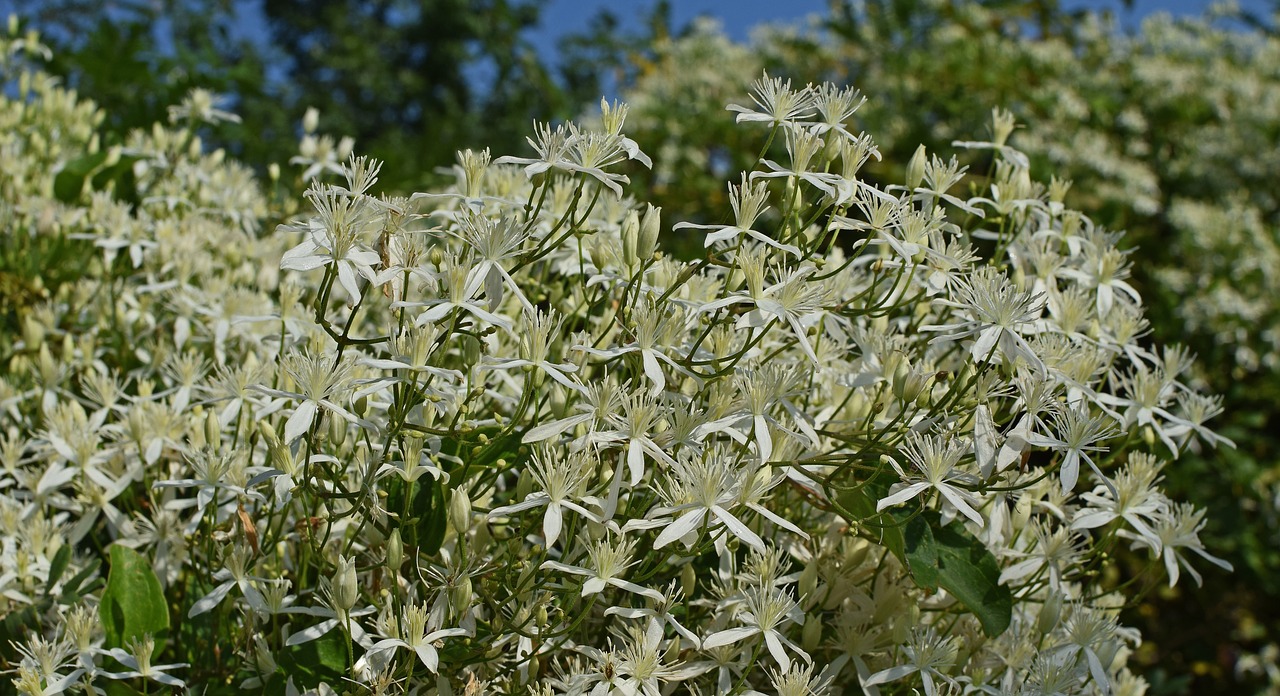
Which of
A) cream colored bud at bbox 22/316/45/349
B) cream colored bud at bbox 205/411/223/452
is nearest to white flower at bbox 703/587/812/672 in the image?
cream colored bud at bbox 205/411/223/452

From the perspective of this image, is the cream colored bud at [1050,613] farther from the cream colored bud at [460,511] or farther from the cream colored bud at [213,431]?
the cream colored bud at [213,431]

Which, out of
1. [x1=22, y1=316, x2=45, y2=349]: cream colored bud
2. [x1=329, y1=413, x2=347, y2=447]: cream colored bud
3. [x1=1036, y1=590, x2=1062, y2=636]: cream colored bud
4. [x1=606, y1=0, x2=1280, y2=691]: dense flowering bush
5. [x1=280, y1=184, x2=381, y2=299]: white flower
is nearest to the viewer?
[x1=280, y1=184, x2=381, y2=299]: white flower

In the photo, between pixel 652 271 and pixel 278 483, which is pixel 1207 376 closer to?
pixel 652 271

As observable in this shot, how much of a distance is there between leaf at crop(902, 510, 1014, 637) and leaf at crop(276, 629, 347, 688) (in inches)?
24.6

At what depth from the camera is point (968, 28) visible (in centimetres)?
503

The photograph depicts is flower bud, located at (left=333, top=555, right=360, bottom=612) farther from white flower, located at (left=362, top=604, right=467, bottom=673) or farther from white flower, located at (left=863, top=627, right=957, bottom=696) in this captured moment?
white flower, located at (left=863, top=627, right=957, bottom=696)

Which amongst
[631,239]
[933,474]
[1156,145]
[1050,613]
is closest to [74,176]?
[631,239]

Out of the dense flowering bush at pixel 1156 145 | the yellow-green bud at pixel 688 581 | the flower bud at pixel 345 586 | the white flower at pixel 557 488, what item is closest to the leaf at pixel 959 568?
the yellow-green bud at pixel 688 581

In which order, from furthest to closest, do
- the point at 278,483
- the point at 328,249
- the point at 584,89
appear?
1. the point at 584,89
2. the point at 278,483
3. the point at 328,249

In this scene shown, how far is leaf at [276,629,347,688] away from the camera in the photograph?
113cm

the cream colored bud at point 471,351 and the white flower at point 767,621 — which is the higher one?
the cream colored bud at point 471,351

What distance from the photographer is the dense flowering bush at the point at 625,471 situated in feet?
3.53

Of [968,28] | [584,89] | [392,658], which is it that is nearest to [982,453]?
[392,658]

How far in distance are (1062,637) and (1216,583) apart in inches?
120
